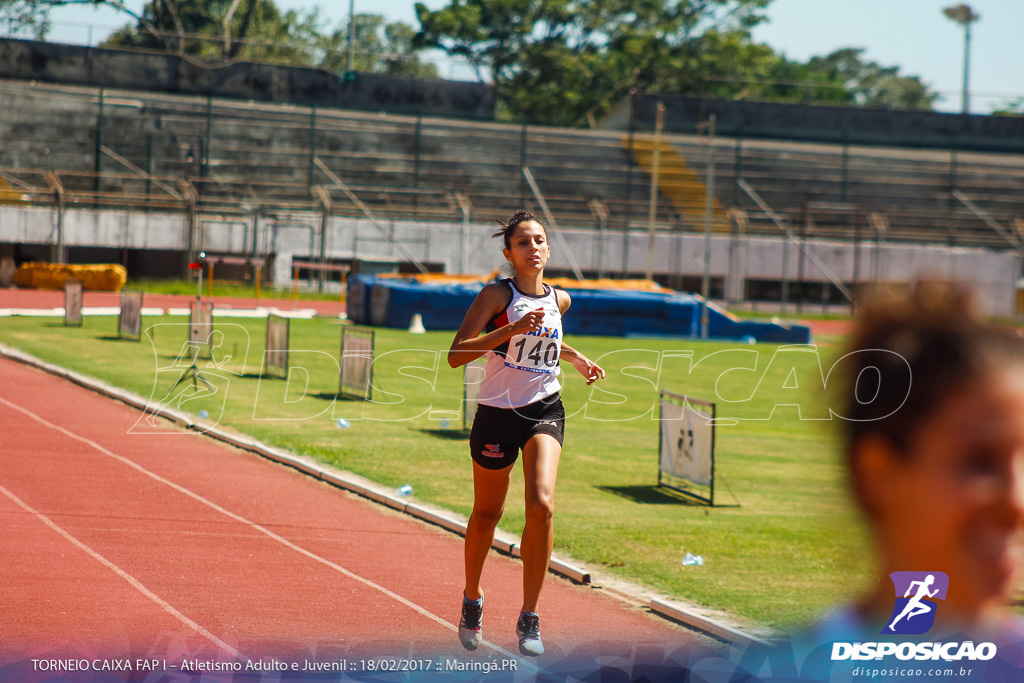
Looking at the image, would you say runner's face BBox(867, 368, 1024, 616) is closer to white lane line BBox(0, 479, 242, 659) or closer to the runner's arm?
the runner's arm

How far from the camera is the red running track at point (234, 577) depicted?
614 cm

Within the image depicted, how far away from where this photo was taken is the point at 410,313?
3191cm

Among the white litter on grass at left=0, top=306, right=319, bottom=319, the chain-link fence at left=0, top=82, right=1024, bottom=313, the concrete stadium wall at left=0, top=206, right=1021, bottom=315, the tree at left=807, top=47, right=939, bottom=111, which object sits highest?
the tree at left=807, top=47, right=939, bottom=111

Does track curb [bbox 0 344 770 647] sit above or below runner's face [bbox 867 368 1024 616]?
below

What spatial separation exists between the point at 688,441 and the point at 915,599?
9.85 metres

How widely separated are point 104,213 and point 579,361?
40.8 metres

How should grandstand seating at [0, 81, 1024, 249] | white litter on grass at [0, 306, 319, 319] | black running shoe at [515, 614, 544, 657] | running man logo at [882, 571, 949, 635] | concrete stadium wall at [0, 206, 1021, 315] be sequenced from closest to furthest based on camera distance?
running man logo at [882, 571, 949, 635] → black running shoe at [515, 614, 544, 657] → white litter on grass at [0, 306, 319, 319] → concrete stadium wall at [0, 206, 1021, 315] → grandstand seating at [0, 81, 1024, 249]

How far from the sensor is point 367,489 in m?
10.8

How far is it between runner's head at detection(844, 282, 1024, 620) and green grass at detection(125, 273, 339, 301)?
39.9 m

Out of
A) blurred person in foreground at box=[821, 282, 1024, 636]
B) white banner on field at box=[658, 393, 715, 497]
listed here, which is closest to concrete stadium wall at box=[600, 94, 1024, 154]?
white banner on field at box=[658, 393, 715, 497]

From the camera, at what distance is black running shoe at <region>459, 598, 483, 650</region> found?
5.90 metres

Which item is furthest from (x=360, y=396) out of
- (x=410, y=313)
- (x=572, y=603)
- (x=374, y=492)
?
(x=410, y=313)

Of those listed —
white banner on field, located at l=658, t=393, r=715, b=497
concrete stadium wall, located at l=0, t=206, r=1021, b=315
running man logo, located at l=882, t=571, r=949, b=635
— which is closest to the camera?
running man logo, located at l=882, t=571, r=949, b=635

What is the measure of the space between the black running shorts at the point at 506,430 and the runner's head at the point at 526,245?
28.1 inches
